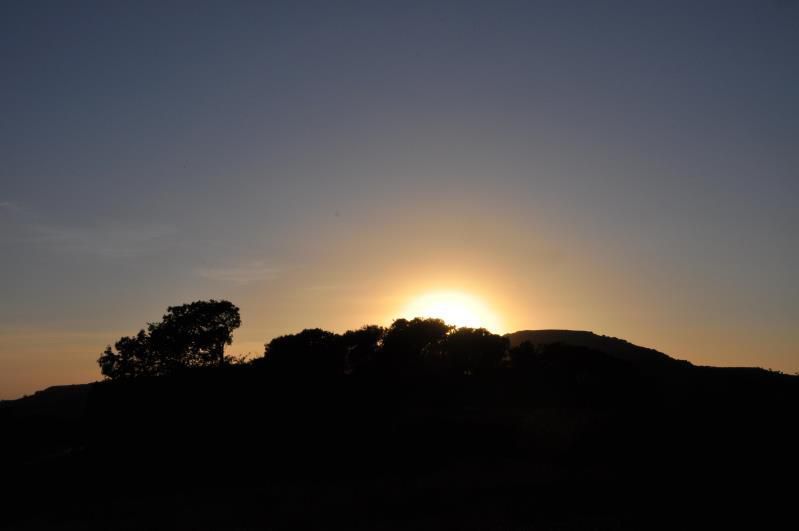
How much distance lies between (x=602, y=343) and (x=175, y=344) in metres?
107

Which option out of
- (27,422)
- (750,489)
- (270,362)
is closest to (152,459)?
(270,362)

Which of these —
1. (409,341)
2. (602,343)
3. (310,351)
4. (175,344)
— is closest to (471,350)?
(409,341)

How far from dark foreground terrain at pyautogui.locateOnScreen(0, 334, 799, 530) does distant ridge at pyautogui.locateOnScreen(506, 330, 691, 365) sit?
158 feet

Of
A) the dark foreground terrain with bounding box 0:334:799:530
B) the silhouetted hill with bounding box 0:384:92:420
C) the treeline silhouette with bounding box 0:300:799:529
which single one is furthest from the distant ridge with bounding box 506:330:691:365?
the silhouetted hill with bounding box 0:384:92:420

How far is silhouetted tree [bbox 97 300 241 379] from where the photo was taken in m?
71.6

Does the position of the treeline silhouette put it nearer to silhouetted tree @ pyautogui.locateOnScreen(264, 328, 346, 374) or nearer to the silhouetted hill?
silhouetted tree @ pyautogui.locateOnScreen(264, 328, 346, 374)

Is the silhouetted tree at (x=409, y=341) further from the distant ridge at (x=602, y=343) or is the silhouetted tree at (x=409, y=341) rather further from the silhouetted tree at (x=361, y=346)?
the distant ridge at (x=602, y=343)

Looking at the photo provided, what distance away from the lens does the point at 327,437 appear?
4862 centimetres

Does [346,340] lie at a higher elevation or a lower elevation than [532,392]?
higher

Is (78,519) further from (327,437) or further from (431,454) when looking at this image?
(431,454)

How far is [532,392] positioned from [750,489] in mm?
43722

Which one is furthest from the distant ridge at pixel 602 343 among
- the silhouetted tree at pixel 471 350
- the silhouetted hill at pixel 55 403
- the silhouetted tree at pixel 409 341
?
the silhouetted hill at pixel 55 403

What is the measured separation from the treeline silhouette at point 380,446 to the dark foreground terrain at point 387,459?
0.17 m

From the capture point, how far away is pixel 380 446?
45.2 meters
